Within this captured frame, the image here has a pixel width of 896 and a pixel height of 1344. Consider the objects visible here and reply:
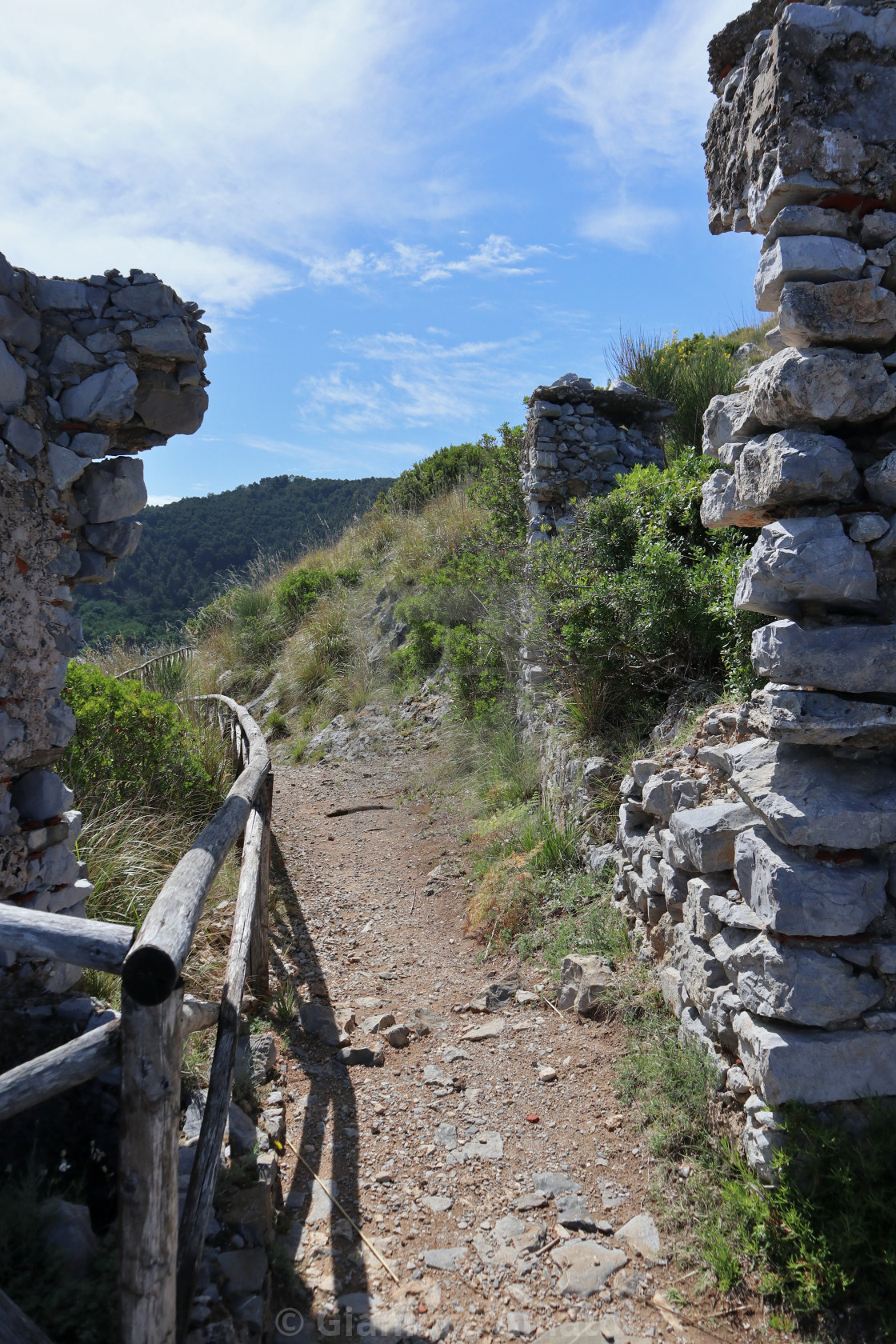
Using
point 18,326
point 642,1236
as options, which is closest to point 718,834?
point 642,1236

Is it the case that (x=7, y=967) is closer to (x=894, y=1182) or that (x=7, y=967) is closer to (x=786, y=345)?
(x=894, y=1182)

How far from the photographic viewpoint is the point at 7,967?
123 inches

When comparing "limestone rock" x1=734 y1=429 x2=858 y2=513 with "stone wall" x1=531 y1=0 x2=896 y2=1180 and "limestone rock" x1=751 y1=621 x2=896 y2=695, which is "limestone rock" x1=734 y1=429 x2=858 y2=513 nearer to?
"stone wall" x1=531 y1=0 x2=896 y2=1180

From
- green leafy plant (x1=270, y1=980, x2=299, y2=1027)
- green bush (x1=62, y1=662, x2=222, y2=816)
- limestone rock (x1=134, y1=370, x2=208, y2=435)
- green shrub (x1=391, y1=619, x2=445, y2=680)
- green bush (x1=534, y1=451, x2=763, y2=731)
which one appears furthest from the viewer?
green shrub (x1=391, y1=619, x2=445, y2=680)

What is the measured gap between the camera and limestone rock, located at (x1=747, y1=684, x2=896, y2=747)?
2.59m

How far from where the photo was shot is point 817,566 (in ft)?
8.55

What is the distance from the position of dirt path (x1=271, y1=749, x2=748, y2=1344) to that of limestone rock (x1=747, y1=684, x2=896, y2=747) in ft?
5.92

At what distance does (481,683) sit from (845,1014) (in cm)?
671

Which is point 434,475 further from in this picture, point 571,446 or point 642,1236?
point 642,1236

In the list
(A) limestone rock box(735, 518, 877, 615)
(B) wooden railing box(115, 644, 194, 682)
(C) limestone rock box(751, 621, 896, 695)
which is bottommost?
(B) wooden railing box(115, 644, 194, 682)

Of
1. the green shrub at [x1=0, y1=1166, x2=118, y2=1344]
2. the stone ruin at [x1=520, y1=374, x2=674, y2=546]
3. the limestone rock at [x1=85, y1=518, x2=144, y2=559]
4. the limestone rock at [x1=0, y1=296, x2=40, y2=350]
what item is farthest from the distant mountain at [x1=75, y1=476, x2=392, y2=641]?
the green shrub at [x1=0, y1=1166, x2=118, y2=1344]

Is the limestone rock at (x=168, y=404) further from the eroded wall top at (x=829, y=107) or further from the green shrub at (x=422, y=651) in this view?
the green shrub at (x=422, y=651)

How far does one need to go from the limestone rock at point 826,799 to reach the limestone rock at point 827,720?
4.1 inches

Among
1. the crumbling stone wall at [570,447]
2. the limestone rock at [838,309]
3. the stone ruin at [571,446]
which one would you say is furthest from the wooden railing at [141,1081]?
the stone ruin at [571,446]
